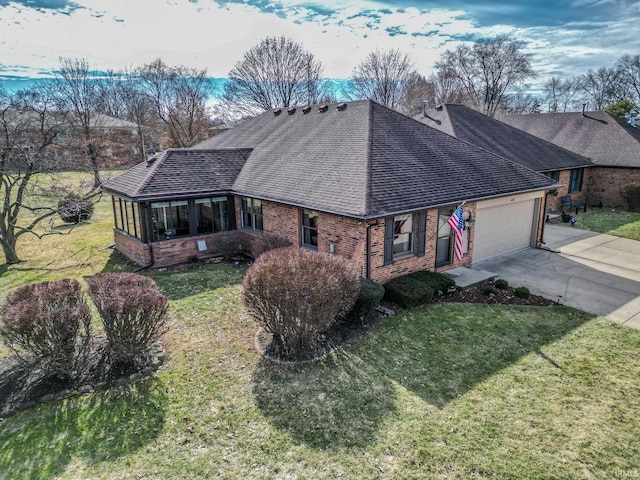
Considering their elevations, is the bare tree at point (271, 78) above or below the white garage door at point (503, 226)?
above

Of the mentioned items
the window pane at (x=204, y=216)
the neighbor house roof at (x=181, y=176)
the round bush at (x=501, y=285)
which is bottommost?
the round bush at (x=501, y=285)

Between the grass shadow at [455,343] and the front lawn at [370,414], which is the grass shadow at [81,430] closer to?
the front lawn at [370,414]

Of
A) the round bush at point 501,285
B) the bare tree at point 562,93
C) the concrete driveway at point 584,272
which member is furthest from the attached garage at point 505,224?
the bare tree at point 562,93

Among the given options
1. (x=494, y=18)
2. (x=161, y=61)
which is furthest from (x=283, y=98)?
(x=494, y=18)

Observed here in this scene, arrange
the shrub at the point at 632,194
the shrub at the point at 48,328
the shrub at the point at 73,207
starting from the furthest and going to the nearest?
the shrub at the point at 632,194, the shrub at the point at 73,207, the shrub at the point at 48,328

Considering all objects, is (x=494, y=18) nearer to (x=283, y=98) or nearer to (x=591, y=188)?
(x=591, y=188)

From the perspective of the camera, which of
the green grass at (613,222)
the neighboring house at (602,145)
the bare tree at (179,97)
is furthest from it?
the bare tree at (179,97)
